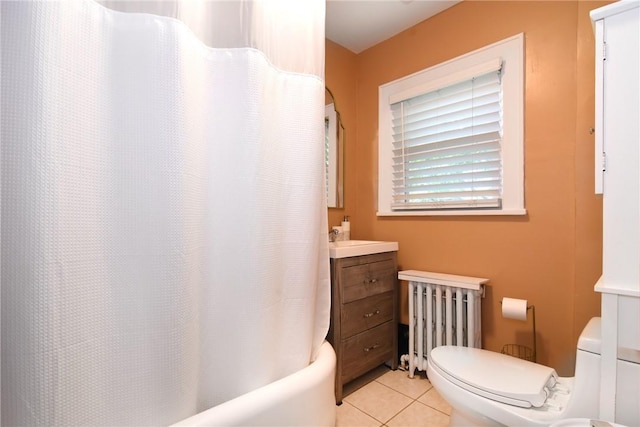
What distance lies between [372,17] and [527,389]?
7.55ft

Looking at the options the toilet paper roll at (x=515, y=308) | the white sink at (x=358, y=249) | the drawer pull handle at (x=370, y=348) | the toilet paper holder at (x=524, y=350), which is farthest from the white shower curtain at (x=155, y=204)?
the toilet paper holder at (x=524, y=350)

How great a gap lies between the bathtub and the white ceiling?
84.2 inches

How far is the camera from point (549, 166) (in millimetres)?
1577

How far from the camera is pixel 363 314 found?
5.73ft

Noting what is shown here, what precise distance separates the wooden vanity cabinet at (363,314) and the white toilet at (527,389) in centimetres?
50

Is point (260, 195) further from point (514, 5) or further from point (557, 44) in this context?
point (514, 5)

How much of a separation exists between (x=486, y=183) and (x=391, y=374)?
1391 millimetres

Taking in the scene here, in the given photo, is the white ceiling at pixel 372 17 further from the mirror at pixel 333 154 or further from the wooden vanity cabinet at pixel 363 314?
the wooden vanity cabinet at pixel 363 314

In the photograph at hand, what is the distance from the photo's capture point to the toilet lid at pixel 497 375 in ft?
3.38

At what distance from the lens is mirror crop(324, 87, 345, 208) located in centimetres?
224

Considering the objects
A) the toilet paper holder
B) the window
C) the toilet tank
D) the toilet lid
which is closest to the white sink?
the window

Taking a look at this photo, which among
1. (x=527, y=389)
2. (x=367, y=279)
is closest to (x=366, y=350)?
(x=367, y=279)

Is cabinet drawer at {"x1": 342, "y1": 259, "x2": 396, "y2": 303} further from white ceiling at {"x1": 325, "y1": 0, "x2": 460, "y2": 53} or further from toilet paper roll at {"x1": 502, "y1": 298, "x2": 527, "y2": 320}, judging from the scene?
white ceiling at {"x1": 325, "y1": 0, "x2": 460, "y2": 53}

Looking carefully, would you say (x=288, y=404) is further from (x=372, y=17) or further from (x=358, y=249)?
(x=372, y=17)
